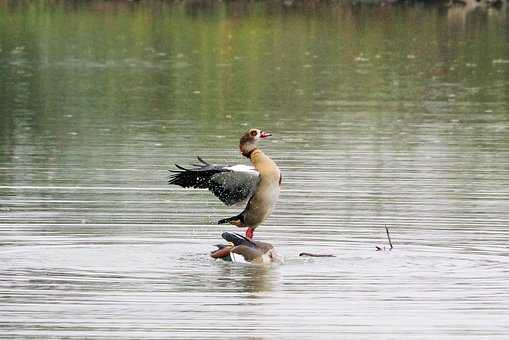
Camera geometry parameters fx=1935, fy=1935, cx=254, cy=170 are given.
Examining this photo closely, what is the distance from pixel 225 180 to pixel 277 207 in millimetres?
3400

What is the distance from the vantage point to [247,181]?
49.8 ft

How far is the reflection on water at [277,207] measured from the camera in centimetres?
1264

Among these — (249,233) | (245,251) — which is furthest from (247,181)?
(245,251)

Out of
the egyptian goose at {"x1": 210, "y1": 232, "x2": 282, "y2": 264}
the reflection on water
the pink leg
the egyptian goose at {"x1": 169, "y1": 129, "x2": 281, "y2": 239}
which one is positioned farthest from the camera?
the pink leg

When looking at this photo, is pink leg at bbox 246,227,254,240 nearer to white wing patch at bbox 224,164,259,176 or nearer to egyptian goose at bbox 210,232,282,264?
egyptian goose at bbox 210,232,282,264

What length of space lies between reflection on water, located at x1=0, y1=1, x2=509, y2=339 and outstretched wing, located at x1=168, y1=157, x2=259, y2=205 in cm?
54

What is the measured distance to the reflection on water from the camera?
1264cm

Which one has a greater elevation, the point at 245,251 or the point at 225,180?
the point at 225,180

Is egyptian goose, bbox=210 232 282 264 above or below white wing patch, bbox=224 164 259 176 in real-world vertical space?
below

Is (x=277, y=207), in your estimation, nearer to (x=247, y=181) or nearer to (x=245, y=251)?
(x=247, y=181)

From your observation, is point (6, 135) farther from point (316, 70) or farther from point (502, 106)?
point (316, 70)

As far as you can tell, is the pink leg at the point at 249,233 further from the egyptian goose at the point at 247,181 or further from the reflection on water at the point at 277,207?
the reflection on water at the point at 277,207

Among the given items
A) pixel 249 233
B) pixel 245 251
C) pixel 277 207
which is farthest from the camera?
pixel 277 207

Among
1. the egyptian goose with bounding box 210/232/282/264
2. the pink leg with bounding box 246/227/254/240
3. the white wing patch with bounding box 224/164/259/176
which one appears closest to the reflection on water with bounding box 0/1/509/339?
the egyptian goose with bounding box 210/232/282/264
